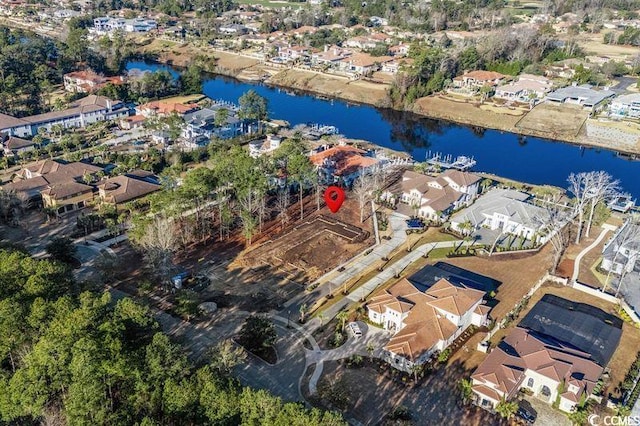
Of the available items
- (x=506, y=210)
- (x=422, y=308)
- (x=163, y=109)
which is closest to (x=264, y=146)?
(x=163, y=109)

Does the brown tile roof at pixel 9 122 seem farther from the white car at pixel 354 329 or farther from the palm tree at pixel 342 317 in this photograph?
the white car at pixel 354 329

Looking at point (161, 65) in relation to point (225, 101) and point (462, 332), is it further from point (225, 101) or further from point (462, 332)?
point (462, 332)

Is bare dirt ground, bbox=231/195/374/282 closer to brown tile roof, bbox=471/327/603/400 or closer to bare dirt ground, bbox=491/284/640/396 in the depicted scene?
bare dirt ground, bbox=491/284/640/396

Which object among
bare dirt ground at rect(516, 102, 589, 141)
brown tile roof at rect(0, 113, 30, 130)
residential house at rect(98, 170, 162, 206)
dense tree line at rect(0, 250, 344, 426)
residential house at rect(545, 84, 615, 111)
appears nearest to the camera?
dense tree line at rect(0, 250, 344, 426)

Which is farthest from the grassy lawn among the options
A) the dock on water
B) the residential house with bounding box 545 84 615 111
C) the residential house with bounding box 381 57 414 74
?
the dock on water

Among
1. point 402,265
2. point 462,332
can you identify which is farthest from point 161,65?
point 462,332

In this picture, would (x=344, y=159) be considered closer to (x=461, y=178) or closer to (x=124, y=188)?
(x=461, y=178)

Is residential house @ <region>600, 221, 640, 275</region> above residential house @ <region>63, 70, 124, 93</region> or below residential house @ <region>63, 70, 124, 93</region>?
below
